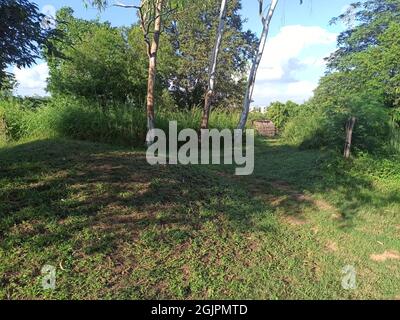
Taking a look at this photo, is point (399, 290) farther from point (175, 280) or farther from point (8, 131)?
point (8, 131)

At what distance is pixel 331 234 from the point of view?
13.9 feet

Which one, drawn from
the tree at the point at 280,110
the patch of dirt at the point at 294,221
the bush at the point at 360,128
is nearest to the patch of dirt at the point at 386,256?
the patch of dirt at the point at 294,221

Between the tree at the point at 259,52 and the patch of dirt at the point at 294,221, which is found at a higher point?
the tree at the point at 259,52

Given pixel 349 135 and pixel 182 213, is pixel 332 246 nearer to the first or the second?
pixel 182 213

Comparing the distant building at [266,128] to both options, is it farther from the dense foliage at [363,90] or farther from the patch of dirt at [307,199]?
the patch of dirt at [307,199]

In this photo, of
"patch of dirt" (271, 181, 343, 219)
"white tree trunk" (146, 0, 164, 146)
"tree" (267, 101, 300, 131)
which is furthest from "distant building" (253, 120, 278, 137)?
"patch of dirt" (271, 181, 343, 219)

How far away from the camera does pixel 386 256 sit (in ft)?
12.7

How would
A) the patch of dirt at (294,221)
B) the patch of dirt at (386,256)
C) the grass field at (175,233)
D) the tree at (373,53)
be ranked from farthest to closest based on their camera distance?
the tree at (373,53) → the patch of dirt at (294,221) → the patch of dirt at (386,256) → the grass field at (175,233)

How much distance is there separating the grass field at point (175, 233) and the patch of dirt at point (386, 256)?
12 mm

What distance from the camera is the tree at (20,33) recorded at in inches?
150

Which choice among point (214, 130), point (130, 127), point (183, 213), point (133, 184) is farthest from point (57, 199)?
point (214, 130)

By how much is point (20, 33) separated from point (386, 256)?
4.62 meters

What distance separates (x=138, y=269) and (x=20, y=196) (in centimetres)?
162

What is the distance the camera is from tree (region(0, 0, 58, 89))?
380 centimetres
